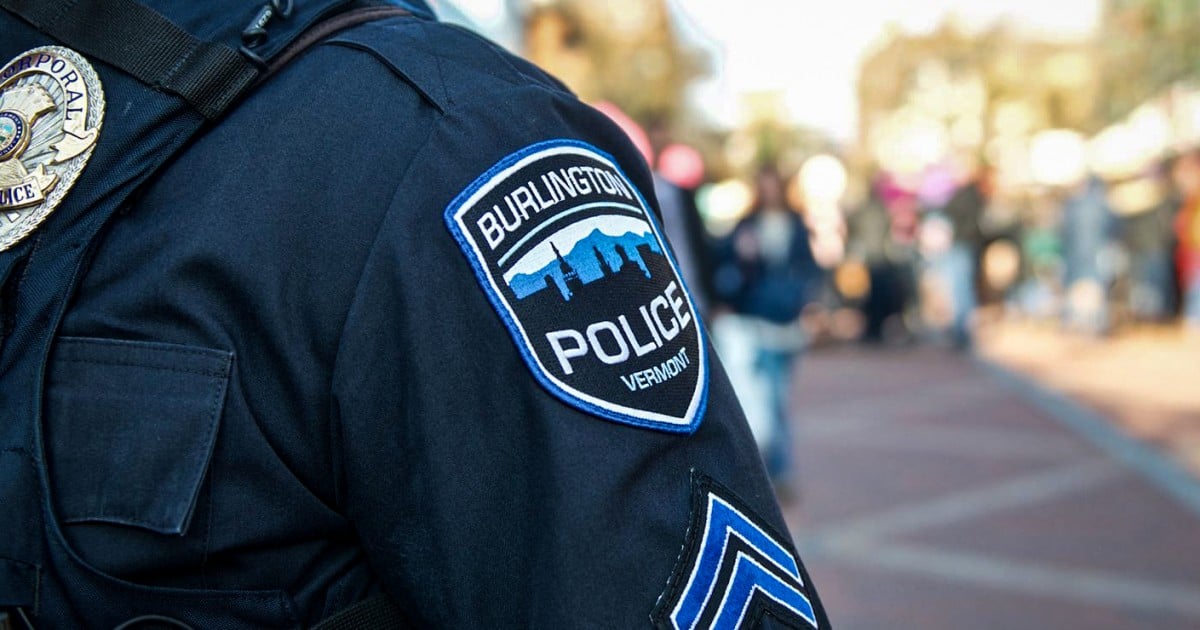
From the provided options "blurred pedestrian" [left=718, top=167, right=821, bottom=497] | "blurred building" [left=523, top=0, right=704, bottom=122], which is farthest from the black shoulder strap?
"blurred building" [left=523, top=0, right=704, bottom=122]

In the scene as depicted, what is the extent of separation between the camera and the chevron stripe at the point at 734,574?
0.92 m

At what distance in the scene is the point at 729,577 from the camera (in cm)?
94

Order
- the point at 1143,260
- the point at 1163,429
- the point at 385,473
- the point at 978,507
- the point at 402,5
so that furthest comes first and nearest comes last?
the point at 1143,260
the point at 1163,429
the point at 978,507
the point at 402,5
the point at 385,473

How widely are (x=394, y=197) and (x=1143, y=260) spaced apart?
48.6 ft

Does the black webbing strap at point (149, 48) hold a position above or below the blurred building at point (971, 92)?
above

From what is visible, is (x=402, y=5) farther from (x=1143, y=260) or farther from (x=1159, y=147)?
(x=1159, y=147)

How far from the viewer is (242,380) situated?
0.96 m

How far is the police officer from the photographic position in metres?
0.92

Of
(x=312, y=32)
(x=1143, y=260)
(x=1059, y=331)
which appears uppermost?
(x=312, y=32)

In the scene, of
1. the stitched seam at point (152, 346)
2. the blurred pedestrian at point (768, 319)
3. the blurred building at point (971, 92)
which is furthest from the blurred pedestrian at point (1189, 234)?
the blurred building at point (971, 92)

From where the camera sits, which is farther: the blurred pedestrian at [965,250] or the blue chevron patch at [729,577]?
the blurred pedestrian at [965,250]

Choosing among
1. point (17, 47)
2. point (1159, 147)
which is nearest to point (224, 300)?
point (17, 47)

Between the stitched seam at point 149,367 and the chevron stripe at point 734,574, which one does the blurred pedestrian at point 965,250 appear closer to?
the chevron stripe at point 734,574

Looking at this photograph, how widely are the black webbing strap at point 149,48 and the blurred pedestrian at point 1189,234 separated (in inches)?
493
